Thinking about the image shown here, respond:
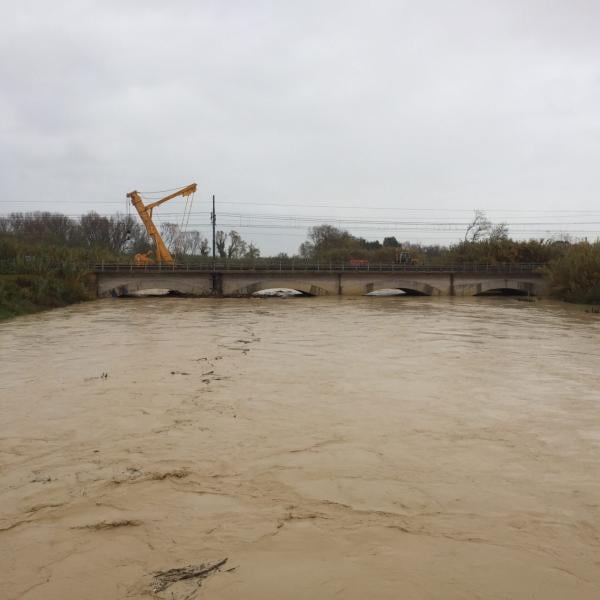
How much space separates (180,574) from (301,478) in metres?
2.43

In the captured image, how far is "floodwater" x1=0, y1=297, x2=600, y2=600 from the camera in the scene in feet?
14.6

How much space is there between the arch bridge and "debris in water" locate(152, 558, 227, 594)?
4442cm

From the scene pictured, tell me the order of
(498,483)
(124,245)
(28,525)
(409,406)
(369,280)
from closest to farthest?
(28,525), (498,483), (409,406), (369,280), (124,245)

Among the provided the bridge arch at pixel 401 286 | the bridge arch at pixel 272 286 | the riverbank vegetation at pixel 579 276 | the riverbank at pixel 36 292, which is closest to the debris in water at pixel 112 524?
the riverbank at pixel 36 292

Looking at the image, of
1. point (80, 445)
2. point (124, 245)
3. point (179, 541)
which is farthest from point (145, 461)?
point (124, 245)

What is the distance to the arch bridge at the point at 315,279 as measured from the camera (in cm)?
4756

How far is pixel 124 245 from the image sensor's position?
86938 mm

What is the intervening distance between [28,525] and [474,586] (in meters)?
4.11

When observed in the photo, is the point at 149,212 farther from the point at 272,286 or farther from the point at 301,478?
the point at 301,478

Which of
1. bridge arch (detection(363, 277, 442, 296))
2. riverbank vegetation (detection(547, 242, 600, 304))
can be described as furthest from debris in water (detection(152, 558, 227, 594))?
bridge arch (detection(363, 277, 442, 296))

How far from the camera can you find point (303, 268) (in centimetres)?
5550

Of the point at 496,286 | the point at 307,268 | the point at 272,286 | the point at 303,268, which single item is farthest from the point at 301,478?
the point at 496,286

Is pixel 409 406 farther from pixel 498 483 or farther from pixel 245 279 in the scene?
pixel 245 279

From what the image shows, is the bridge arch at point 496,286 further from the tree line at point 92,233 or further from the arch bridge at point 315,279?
the tree line at point 92,233
